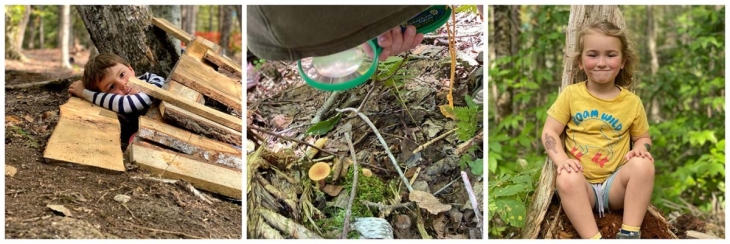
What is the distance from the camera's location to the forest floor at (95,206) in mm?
2273

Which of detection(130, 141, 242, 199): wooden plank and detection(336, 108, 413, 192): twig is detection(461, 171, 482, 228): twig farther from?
detection(130, 141, 242, 199): wooden plank

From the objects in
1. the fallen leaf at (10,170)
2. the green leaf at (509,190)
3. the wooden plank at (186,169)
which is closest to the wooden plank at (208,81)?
the wooden plank at (186,169)

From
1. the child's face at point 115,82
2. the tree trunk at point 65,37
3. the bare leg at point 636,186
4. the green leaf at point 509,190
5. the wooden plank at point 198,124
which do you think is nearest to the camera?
the bare leg at point 636,186

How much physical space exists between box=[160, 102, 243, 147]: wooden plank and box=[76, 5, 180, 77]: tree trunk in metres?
0.59

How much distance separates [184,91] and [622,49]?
1.93 m

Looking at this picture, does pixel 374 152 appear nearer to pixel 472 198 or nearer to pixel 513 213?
pixel 472 198

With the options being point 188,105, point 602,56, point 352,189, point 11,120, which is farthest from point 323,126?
point 11,120

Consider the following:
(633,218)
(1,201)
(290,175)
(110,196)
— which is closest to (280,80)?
(290,175)

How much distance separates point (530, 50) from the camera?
4.48m

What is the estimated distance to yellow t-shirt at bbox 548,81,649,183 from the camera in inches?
93.8

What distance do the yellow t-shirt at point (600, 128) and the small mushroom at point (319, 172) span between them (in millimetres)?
940

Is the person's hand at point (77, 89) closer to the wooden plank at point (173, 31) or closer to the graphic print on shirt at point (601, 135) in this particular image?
the wooden plank at point (173, 31)

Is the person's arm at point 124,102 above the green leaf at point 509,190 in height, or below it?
above

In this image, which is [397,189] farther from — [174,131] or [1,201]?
[1,201]
